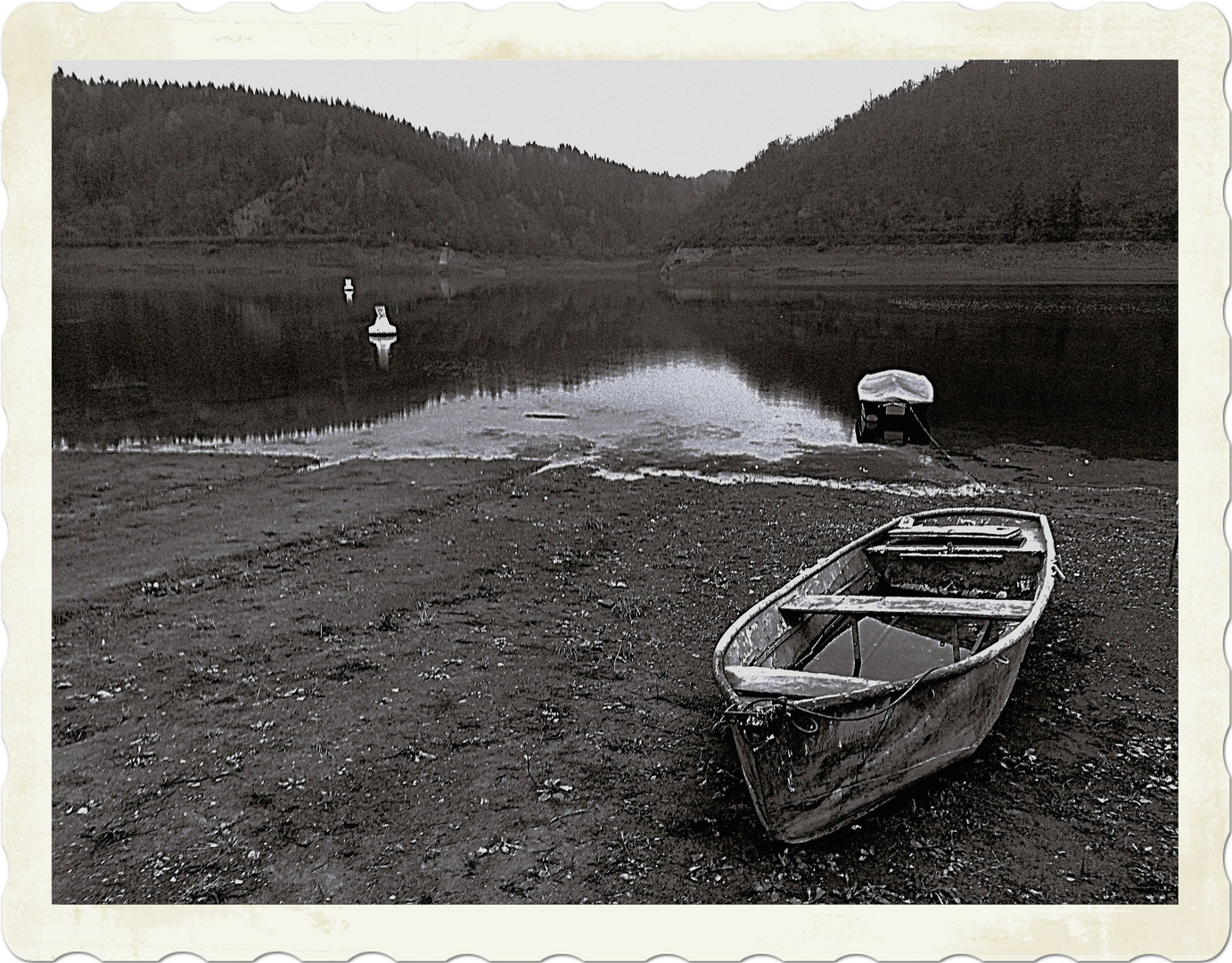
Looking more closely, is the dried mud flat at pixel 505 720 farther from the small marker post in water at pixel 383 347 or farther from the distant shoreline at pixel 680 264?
the small marker post in water at pixel 383 347

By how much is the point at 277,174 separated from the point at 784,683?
53.3 feet

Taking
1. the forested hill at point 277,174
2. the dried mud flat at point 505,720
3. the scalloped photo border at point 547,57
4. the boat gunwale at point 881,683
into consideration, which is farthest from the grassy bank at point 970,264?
the forested hill at point 277,174

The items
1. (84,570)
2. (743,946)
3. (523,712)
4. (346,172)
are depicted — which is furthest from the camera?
(346,172)

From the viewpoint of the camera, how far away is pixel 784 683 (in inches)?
189

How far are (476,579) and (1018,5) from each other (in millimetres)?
6319

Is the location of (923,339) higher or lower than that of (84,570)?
higher

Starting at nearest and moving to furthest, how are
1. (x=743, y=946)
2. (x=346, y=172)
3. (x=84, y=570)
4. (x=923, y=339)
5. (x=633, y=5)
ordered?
(x=743, y=946)
(x=633, y=5)
(x=84, y=570)
(x=923, y=339)
(x=346, y=172)

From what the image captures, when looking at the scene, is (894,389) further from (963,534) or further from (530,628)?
(530,628)

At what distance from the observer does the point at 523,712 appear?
638 centimetres

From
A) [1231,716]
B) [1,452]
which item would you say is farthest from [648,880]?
[1,452]

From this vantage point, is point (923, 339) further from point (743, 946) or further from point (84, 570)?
point (743, 946)

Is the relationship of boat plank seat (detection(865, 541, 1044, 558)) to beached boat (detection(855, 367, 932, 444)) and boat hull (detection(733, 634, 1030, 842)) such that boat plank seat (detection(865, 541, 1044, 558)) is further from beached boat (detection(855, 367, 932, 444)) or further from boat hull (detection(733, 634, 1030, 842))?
beached boat (detection(855, 367, 932, 444))

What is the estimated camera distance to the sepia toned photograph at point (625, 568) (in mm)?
Answer: 4820

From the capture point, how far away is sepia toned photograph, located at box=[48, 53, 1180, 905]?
4.82m
